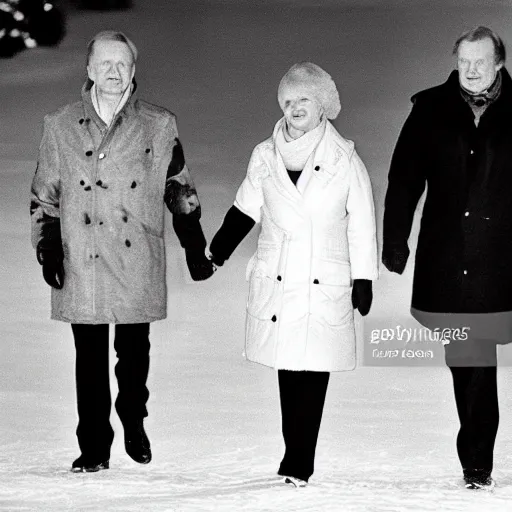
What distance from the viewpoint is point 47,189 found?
168 inches

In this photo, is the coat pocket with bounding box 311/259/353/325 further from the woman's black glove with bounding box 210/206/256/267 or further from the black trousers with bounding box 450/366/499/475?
the black trousers with bounding box 450/366/499/475

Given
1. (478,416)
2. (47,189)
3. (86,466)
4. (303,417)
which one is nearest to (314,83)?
(47,189)

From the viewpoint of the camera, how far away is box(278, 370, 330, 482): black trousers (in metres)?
4.14

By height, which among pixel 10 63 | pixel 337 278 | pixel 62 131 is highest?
pixel 10 63

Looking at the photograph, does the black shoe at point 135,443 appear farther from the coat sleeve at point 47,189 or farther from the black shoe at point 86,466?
the coat sleeve at point 47,189

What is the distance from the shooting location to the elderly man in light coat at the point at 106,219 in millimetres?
4230

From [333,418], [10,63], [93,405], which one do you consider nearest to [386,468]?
[333,418]

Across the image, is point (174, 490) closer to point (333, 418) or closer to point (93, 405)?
point (93, 405)

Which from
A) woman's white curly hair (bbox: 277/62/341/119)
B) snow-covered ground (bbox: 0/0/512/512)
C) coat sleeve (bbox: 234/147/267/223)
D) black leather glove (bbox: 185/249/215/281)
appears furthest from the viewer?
snow-covered ground (bbox: 0/0/512/512)

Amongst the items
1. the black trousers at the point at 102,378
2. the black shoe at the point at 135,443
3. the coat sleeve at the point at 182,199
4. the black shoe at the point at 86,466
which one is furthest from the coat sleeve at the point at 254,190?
the black shoe at the point at 86,466

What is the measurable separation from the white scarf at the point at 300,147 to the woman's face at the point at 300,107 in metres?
0.03

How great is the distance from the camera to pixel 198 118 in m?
5.32

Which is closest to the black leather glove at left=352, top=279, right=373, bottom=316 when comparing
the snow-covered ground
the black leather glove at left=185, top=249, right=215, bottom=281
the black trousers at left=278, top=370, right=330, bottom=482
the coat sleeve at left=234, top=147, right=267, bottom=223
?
the black trousers at left=278, top=370, right=330, bottom=482

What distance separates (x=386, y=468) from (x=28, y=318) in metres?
1.70
